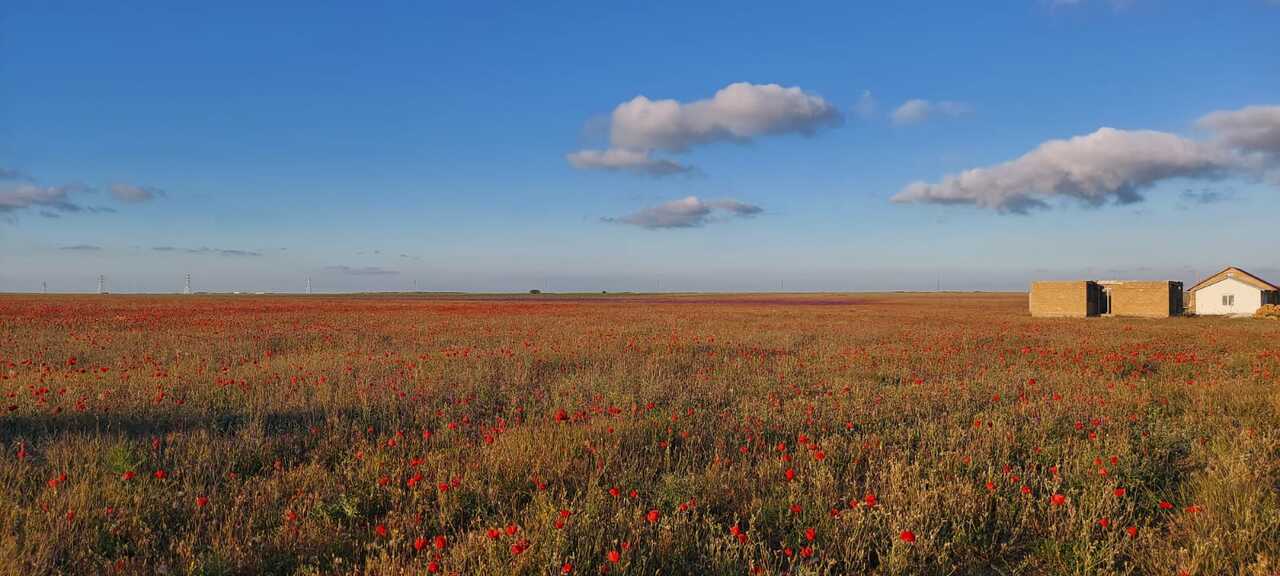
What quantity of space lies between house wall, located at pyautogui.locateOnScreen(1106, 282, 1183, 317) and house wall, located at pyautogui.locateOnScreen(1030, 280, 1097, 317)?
4.94 ft

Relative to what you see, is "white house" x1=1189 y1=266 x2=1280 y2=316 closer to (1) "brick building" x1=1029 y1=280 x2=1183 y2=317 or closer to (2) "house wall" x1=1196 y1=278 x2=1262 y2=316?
(2) "house wall" x1=1196 y1=278 x2=1262 y2=316

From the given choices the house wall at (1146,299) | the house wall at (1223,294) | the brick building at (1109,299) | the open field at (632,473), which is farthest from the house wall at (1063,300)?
the open field at (632,473)

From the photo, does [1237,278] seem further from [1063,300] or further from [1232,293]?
[1063,300]

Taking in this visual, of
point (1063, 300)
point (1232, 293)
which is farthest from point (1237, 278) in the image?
point (1063, 300)

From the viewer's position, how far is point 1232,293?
44.7 metres

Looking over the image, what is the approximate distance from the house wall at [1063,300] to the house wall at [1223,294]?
9.54 meters

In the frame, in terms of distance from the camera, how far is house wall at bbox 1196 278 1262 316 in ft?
142

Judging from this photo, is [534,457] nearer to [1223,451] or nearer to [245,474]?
[245,474]

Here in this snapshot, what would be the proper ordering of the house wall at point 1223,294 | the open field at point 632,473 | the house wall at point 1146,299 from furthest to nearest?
the house wall at point 1223,294, the house wall at point 1146,299, the open field at point 632,473

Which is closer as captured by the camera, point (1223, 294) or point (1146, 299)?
point (1146, 299)

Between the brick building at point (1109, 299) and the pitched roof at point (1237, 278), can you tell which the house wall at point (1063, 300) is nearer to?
the brick building at point (1109, 299)

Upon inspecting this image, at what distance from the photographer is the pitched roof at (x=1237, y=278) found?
43.1m

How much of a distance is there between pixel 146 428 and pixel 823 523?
7727 mm

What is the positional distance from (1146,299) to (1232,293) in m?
8.35
